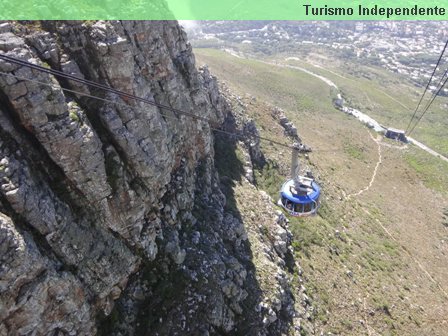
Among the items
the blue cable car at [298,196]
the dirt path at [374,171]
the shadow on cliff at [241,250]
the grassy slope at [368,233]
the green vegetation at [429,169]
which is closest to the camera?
the shadow on cliff at [241,250]

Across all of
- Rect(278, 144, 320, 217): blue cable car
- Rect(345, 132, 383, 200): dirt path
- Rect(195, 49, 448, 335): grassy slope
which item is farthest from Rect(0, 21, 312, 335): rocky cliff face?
Rect(345, 132, 383, 200): dirt path

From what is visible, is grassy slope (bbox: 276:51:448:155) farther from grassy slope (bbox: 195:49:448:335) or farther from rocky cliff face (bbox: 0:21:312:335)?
rocky cliff face (bbox: 0:21:312:335)

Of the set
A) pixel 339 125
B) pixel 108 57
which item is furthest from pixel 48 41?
pixel 339 125

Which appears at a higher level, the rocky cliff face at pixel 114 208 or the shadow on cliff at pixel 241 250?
the rocky cliff face at pixel 114 208

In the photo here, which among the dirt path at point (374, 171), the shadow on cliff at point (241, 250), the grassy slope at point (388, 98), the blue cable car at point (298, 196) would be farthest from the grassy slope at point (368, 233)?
the grassy slope at point (388, 98)

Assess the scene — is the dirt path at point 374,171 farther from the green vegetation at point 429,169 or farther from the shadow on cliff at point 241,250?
the shadow on cliff at point 241,250

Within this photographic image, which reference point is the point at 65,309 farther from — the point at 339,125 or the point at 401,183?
the point at 339,125

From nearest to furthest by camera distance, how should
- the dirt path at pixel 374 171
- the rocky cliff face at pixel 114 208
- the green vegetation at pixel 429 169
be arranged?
the rocky cliff face at pixel 114 208 → the dirt path at pixel 374 171 → the green vegetation at pixel 429 169
